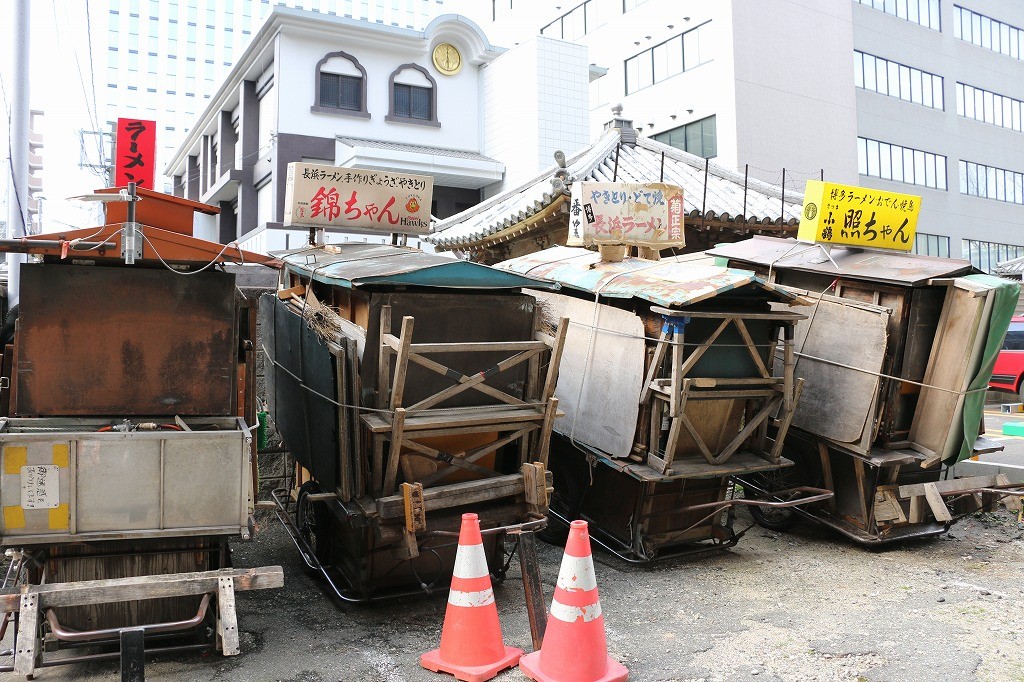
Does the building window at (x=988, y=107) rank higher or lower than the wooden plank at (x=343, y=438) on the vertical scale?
higher

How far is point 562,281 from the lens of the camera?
8531 millimetres

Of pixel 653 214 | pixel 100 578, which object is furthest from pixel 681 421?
pixel 100 578

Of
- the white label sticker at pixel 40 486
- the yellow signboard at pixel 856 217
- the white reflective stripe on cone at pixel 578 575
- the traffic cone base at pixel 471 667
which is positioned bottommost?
the traffic cone base at pixel 471 667

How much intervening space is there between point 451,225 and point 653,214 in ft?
27.2

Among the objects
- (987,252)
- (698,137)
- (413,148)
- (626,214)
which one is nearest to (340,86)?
(413,148)

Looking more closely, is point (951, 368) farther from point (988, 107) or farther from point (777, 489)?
point (988, 107)

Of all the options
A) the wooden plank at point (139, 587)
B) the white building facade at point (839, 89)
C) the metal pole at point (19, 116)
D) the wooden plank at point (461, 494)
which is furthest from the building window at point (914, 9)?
the wooden plank at point (139, 587)

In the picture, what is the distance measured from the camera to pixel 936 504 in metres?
8.17

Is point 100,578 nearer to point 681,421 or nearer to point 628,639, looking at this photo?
point 628,639

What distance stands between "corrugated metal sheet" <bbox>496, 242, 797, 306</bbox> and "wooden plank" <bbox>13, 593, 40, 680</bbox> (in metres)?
5.25

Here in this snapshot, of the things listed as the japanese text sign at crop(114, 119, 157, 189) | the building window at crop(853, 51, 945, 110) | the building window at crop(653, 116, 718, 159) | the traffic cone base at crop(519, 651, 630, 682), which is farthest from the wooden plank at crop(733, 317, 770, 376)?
the building window at crop(853, 51, 945, 110)

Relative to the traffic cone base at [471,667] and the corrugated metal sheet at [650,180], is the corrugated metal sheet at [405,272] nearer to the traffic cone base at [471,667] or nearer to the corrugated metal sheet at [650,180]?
the traffic cone base at [471,667]

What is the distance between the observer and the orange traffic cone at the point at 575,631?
4.87 m

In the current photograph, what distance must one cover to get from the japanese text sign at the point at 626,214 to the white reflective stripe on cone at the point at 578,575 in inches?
173
